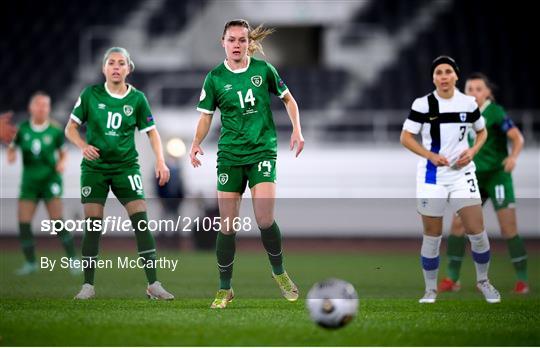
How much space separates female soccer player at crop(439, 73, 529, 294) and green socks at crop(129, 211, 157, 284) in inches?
131

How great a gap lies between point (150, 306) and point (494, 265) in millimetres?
7919

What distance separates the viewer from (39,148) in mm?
12508

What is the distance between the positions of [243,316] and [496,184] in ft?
13.7

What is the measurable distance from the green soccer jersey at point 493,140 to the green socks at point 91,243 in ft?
13.3

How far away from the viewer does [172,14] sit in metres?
25.1

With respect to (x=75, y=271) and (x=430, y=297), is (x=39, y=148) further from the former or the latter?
(x=430, y=297)

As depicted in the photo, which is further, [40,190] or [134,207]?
[40,190]

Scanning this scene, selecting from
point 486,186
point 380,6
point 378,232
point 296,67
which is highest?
point 380,6

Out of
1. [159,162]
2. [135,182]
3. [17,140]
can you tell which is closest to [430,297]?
[159,162]

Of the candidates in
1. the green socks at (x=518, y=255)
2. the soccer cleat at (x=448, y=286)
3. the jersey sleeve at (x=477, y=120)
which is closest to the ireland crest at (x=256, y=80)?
the jersey sleeve at (x=477, y=120)

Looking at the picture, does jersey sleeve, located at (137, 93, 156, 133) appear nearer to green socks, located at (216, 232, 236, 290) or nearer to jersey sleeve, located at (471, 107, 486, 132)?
green socks, located at (216, 232, 236, 290)

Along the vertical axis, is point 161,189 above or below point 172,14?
below

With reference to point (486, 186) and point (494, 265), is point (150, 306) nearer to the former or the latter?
point (486, 186)

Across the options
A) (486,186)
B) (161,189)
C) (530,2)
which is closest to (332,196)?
(161,189)
